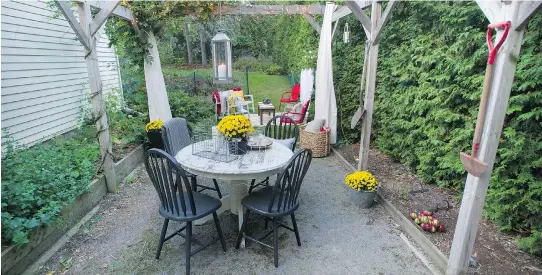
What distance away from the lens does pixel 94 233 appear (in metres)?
2.60

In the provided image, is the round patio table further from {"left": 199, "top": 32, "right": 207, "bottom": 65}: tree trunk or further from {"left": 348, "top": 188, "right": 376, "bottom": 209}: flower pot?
{"left": 199, "top": 32, "right": 207, "bottom": 65}: tree trunk

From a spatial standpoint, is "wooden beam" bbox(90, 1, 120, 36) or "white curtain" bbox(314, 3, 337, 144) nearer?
"wooden beam" bbox(90, 1, 120, 36)

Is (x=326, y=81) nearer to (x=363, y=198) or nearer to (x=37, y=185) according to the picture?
(x=363, y=198)

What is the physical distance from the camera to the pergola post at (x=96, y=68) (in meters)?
2.92

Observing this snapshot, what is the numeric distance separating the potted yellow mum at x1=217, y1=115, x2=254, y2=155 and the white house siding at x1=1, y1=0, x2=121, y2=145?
263 cm

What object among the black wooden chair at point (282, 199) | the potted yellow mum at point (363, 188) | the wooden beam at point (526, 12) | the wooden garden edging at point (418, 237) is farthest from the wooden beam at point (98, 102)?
the wooden beam at point (526, 12)

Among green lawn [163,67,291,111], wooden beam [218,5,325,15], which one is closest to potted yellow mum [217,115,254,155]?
wooden beam [218,5,325,15]

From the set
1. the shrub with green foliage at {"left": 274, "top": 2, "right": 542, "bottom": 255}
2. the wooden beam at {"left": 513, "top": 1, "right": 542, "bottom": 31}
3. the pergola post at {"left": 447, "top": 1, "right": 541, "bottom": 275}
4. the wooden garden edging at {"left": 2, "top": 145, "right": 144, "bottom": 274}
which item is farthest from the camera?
the shrub with green foliage at {"left": 274, "top": 2, "right": 542, "bottom": 255}

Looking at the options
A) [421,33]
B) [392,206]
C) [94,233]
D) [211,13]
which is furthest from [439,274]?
[211,13]

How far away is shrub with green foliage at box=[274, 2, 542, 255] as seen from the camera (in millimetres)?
2129

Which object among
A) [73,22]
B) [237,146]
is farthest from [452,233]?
[73,22]

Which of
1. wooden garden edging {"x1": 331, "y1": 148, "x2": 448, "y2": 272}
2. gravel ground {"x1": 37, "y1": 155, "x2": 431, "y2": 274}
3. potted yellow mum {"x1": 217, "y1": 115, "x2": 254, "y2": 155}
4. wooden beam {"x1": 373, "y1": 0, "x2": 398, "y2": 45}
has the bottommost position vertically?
gravel ground {"x1": 37, "y1": 155, "x2": 431, "y2": 274}

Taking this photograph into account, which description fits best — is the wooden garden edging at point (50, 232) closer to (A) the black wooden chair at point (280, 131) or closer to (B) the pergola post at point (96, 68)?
(B) the pergola post at point (96, 68)

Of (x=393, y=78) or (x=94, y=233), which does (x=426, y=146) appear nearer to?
(x=393, y=78)
